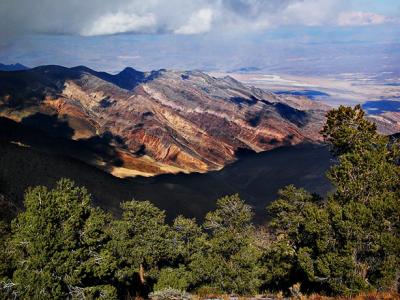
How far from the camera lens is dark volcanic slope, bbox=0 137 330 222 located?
83875mm

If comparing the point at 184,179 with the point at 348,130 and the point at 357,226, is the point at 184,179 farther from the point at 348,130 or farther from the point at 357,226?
the point at 357,226

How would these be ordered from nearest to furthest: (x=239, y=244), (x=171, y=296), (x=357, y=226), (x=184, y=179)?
1. (x=171, y=296)
2. (x=357, y=226)
3. (x=239, y=244)
4. (x=184, y=179)

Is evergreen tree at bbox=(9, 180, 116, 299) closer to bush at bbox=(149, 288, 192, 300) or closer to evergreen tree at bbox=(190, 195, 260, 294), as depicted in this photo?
bush at bbox=(149, 288, 192, 300)

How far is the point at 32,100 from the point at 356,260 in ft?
532

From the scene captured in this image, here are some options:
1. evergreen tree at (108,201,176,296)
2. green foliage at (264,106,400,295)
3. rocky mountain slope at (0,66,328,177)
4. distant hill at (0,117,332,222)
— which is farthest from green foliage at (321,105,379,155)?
rocky mountain slope at (0,66,328,177)

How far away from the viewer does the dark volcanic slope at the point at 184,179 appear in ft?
275

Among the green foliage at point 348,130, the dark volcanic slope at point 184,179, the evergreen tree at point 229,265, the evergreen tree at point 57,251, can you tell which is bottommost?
the dark volcanic slope at point 184,179

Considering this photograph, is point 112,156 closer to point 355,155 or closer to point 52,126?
point 52,126

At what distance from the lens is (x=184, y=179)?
420ft

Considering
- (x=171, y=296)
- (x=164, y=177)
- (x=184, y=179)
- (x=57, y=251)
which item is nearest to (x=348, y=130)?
(x=171, y=296)

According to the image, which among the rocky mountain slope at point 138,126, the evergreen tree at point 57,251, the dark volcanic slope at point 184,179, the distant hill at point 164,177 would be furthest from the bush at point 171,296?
the rocky mountain slope at point 138,126

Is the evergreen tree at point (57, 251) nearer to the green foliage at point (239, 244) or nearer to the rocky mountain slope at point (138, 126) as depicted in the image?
the green foliage at point (239, 244)

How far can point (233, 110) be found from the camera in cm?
19712

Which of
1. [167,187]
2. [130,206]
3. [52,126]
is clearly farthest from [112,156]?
[130,206]
